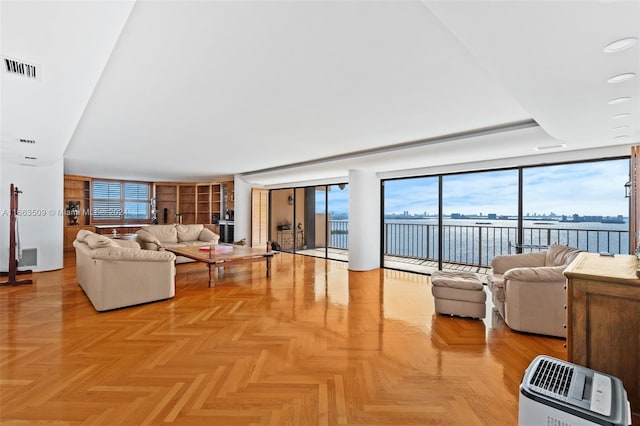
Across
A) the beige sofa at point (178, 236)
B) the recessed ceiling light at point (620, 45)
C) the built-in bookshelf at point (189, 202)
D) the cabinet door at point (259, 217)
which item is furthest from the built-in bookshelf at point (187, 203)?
the recessed ceiling light at point (620, 45)

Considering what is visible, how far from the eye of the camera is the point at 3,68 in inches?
76.5

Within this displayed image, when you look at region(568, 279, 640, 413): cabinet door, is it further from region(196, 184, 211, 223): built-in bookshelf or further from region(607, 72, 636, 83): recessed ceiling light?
region(196, 184, 211, 223): built-in bookshelf

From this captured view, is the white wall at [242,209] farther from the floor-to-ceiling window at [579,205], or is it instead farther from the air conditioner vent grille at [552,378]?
the air conditioner vent grille at [552,378]

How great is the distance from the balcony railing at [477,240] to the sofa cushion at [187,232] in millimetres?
3938

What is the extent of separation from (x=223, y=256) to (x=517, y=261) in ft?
15.1

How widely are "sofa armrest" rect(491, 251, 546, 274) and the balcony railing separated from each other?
0.71 meters

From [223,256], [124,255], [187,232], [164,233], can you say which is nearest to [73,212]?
[164,233]

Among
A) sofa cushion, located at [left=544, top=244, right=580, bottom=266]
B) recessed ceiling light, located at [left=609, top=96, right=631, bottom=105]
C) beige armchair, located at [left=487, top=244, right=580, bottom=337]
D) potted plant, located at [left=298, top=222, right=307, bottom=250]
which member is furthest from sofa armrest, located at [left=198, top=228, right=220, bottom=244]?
recessed ceiling light, located at [left=609, top=96, right=631, bottom=105]

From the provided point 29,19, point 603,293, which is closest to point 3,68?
point 29,19

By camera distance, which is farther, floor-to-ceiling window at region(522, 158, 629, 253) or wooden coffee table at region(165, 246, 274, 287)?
wooden coffee table at region(165, 246, 274, 287)

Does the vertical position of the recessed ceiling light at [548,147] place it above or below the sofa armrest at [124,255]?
above

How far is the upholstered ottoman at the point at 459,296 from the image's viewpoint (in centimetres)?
370

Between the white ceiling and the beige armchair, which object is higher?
the white ceiling

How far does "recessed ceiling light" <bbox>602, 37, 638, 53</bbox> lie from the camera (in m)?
1.49
